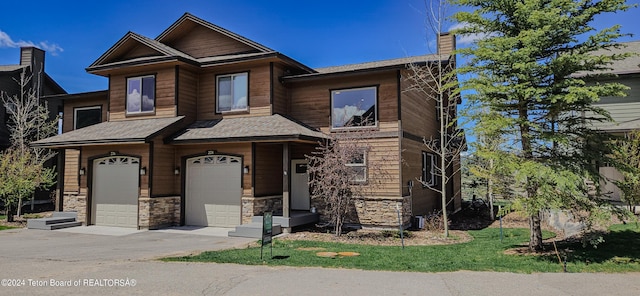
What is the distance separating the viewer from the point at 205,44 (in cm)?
1738

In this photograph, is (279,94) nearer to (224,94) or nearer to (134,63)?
(224,94)

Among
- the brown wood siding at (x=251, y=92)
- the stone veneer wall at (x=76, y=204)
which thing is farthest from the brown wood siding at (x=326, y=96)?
the stone veneer wall at (x=76, y=204)

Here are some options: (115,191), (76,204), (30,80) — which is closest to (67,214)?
(76,204)

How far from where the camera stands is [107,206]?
15773 mm

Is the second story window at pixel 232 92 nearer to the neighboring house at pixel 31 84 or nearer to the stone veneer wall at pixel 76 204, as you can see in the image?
the stone veneer wall at pixel 76 204

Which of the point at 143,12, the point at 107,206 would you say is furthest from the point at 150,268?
the point at 143,12

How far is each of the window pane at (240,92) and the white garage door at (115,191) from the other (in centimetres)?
410

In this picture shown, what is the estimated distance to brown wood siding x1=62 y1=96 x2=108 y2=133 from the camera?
19609mm

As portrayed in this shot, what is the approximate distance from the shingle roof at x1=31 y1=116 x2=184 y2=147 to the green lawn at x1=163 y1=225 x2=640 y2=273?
6376mm

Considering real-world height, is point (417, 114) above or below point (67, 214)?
above

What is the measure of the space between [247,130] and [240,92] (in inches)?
93.2

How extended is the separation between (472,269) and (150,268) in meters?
6.10

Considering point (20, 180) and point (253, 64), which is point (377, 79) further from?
point (20, 180)

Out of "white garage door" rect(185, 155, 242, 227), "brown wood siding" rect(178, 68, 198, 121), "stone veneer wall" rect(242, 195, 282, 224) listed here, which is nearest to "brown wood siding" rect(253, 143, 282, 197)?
"stone veneer wall" rect(242, 195, 282, 224)
